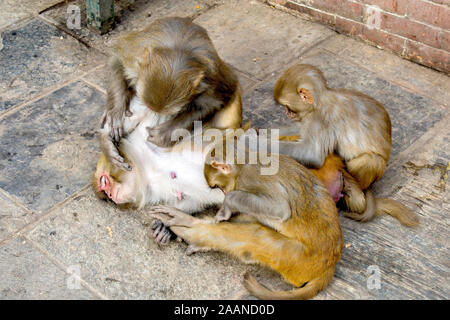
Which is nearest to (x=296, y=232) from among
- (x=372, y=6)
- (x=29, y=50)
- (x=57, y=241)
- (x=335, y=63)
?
(x=57, y=241)

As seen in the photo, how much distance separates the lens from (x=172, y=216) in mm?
4324

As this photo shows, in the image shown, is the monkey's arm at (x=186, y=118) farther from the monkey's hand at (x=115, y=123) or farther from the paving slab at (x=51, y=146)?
the paving slab at (x=51, y=146)

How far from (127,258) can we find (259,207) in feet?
2.97

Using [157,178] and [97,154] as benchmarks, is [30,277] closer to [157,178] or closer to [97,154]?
[157,178]

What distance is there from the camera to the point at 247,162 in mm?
4059

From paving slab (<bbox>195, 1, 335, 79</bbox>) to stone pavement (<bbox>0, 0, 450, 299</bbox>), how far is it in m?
0.02

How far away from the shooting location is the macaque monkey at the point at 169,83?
404 centimetres

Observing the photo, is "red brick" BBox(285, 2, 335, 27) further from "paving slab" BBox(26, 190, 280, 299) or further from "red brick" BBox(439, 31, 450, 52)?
"paving slab" BBox(26, 190, 280, 299)

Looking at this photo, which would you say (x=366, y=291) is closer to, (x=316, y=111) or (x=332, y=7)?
(x=316, y=111)

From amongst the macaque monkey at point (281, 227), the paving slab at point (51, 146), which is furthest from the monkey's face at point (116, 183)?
the macaque monkey at point (281, 227)

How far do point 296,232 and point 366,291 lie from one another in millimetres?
578

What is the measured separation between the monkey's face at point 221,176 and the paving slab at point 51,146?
1.04 m

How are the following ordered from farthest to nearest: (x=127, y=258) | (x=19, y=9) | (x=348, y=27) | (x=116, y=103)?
(x=19, y=9)
(x=348, y=27)
(x=116, y=103)
(x=127, y=258)

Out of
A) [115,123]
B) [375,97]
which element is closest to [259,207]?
[115,123]
